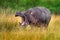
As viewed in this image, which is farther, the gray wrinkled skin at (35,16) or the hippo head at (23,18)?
the gray wrinkled skin at (35,16)

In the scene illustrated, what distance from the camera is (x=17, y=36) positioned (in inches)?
283

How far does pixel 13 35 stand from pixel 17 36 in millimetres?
120

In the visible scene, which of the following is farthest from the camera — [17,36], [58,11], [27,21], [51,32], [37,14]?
[58,11]

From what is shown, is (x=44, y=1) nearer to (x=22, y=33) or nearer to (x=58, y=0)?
(x=58, y=0)

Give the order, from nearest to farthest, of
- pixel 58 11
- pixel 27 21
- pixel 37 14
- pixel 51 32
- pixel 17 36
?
pixel 17 36
pixel 51 32
pixel 27 21
pixel 37 14
pixel 58 11

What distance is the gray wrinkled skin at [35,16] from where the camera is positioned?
943 centimetres

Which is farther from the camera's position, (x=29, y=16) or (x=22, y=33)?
(x=29, y=16)

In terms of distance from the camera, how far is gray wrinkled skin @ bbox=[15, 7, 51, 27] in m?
9.43

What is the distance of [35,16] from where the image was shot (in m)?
9.88

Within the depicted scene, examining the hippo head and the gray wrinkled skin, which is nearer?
the hippo head

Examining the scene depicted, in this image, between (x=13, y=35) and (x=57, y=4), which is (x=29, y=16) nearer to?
(x=13, y=35)

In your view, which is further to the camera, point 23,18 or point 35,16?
point 35,16

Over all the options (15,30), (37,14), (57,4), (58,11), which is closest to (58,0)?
(57,4)

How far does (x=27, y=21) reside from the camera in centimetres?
936
